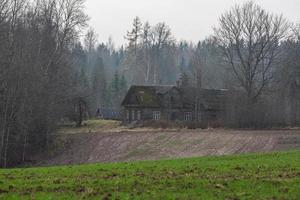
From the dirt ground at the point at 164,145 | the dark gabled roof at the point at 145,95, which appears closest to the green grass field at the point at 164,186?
the dirt ground at the point at 164,145

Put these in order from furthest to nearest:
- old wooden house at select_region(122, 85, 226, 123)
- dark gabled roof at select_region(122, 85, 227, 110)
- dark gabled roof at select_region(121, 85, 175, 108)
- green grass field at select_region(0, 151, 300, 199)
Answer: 1. dark gabled roof at select_region(121, 85, 175, 108)
2. old wooden house at select_region(122, 85, 226, 123)
3. dark gabled roof at select_region(122, 85, 227, 110)
4. green grass field at select_region(0, 151, 300, 199)

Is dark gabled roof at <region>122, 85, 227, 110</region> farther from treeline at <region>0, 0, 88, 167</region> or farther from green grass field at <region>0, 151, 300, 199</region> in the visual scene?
green grass field at <region>0, 151, 300, 199</region>

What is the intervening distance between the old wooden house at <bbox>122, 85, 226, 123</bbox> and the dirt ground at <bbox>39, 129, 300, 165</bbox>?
2026 cm

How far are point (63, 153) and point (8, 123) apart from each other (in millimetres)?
7509

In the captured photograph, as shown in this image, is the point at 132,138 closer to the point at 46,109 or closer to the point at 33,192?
the point at 46,109

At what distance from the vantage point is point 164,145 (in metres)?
47.8

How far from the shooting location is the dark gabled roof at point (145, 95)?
73.6m

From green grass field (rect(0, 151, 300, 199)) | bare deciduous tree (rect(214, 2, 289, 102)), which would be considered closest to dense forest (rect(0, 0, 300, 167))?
bare deciduous tree (rect(214, 2, 289, 102))

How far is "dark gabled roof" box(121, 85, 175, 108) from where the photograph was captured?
2896 inches

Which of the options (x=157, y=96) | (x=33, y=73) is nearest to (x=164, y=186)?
(x=33, y=73)

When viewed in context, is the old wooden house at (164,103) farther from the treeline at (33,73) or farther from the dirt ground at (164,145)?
the dirt ground at (164,145)

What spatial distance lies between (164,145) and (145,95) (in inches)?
1069

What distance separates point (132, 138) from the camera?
1982 inches

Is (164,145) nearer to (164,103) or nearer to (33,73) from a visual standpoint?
(33,73)
